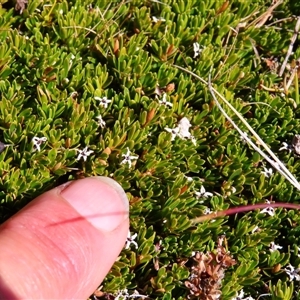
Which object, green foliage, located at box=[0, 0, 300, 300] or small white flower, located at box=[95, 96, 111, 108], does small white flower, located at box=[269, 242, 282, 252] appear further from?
small white flower, located at box=[95, 96, 111, 108]

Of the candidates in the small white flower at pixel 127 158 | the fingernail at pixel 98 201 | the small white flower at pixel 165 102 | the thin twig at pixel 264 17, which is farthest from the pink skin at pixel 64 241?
the thin twig at pixel 264 17

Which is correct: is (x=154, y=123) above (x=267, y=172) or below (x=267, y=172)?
above

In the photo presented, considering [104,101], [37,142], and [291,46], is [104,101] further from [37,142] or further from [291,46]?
[291,46]

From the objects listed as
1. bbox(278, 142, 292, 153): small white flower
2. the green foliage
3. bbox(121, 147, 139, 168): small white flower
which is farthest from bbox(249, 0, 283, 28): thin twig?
bbox(121, 147, 139, 168): small white flower

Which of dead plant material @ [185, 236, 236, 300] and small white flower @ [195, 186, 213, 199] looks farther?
small white flower @ [195, 186, 213, 199]

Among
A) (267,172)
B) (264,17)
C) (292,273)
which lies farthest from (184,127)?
(264,17)

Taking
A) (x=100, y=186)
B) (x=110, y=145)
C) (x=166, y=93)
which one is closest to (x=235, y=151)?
(x=166, y=93)
